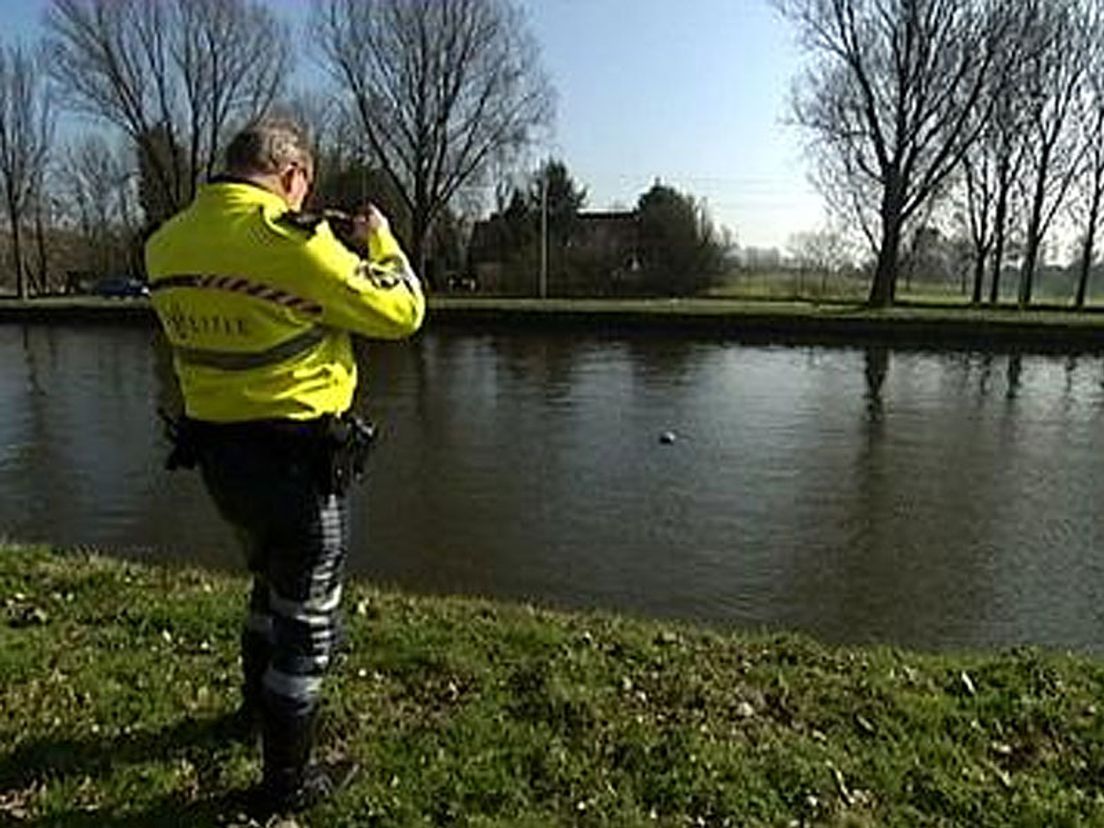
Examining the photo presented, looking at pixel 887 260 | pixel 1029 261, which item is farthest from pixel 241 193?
pixel 1029 261

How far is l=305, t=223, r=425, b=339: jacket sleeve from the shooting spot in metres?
3.01

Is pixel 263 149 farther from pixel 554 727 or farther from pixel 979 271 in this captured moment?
pixel 979 271

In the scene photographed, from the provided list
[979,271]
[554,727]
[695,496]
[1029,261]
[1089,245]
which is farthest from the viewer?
[979,271]

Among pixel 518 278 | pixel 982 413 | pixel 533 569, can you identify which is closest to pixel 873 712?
pixel 533 569

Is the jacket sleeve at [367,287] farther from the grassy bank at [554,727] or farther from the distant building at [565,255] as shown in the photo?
the distant building at [565,255]

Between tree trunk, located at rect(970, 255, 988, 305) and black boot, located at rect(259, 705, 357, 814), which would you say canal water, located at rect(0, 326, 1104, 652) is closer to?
black boot, located at rect(259, 705, 357, 814)

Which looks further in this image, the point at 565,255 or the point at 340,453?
the point at 565,255

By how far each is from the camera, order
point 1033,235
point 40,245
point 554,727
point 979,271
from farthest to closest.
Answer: point 40,245
point 979,271
point 1033,235
point 554,727

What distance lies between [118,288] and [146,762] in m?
55.9

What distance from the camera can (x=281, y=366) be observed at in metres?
3.12

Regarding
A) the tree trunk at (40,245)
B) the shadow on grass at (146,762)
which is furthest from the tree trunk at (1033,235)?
the shadow on grass at (146,762)

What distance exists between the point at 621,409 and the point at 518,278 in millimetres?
38880

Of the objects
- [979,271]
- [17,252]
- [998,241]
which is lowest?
[17,252]

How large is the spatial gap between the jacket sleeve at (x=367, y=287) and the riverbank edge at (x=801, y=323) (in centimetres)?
2994
